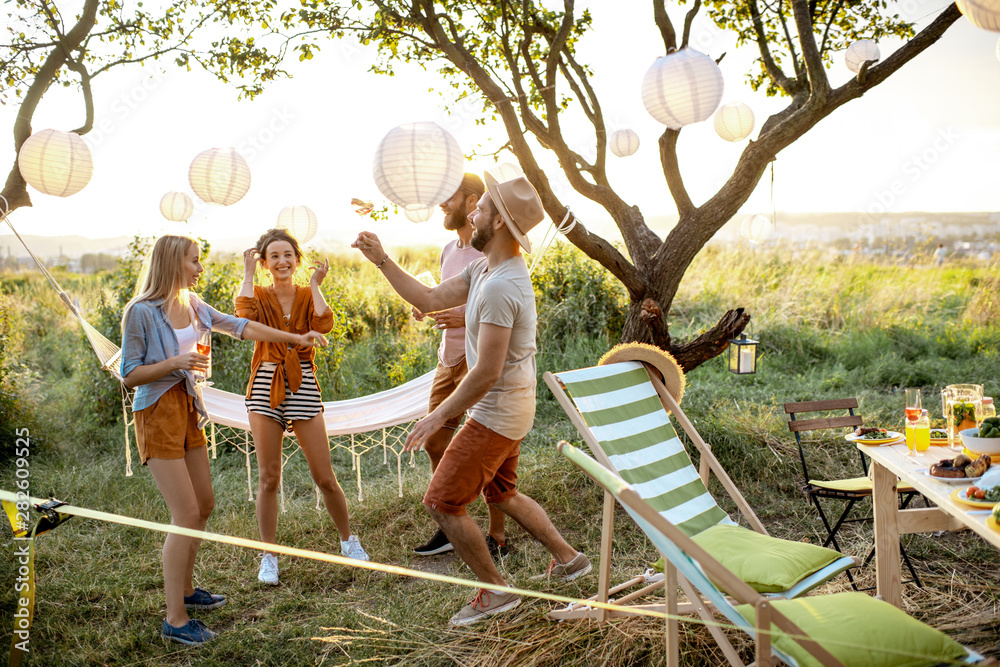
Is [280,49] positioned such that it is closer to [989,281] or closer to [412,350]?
[412,350]

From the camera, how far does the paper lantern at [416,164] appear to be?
9.08 feet

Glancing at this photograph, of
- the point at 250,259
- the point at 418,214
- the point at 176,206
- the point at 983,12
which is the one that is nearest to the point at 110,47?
the point at 176,206

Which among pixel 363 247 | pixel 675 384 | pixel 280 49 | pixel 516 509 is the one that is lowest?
pixel 516 509

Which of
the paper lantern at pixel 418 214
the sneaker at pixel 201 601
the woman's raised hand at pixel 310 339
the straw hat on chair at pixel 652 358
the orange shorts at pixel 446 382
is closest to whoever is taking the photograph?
the straw hat on chair at pixel 652 358

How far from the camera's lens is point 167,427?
2430mm

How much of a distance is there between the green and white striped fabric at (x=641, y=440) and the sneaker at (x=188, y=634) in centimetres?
154

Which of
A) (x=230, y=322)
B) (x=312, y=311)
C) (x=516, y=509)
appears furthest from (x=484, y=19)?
(x=516, y=509)

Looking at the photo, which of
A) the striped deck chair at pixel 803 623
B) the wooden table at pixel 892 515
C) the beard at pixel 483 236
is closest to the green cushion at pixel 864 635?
the striped deck chair at pixel 803 623

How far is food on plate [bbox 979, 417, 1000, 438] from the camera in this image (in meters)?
2.15

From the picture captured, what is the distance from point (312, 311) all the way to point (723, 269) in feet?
24.9

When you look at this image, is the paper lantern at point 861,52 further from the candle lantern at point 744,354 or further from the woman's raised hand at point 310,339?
the woman's raised hand at point 310,339

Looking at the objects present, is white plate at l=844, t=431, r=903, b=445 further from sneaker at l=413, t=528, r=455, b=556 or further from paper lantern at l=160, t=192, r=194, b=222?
paper lantern at l=160, t=192, r=194, b=222

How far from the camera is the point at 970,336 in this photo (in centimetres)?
692

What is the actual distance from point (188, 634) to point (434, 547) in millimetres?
1118
